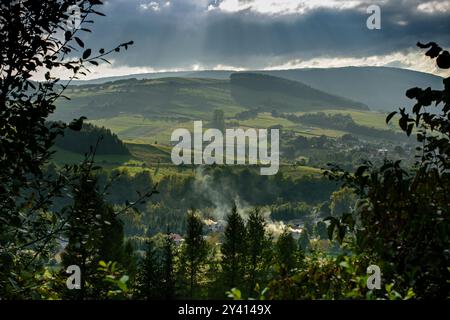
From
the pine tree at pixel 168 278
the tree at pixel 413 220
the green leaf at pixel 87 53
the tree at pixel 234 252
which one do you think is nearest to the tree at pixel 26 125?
the green leaf at pixel 87 53

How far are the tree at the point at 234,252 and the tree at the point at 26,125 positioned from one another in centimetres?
6240

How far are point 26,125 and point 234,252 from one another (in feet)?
213

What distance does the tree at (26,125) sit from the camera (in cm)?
648

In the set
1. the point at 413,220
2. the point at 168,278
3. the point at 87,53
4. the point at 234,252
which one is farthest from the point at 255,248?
the point at 413,220

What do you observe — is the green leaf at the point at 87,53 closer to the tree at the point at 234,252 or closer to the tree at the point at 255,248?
the tree at the point at 234,252

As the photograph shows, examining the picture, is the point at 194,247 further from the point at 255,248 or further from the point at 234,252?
the point at 255,248

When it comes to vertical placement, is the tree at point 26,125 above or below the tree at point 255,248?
above

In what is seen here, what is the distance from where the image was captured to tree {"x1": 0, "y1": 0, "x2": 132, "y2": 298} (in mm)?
6477

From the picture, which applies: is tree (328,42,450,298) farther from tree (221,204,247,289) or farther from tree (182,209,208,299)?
tree (182,209,208,299)

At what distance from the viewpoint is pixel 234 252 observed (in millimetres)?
70250

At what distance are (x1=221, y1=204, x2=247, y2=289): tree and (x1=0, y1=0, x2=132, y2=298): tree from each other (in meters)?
62.4

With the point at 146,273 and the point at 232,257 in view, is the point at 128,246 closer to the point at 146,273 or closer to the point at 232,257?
the point at 232,257
